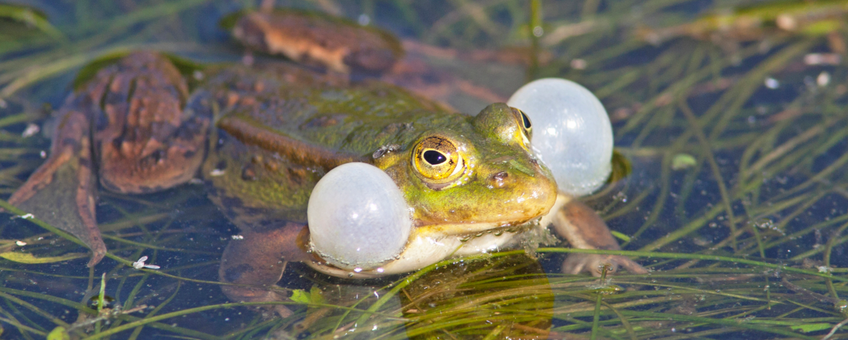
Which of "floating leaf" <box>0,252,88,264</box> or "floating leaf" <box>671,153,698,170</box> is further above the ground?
"floating leaf" <box>671,153,698,170</box>

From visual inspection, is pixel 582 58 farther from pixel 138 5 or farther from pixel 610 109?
pixel 138 5

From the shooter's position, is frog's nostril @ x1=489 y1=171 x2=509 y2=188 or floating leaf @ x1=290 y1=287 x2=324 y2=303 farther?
floating leaf @ x1=290 y1=287 x2=324 y2=303

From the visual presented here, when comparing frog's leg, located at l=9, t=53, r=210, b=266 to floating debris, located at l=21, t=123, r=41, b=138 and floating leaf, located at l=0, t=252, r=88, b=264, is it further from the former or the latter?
floating debris, located at l=21, t=123, r=41, b=138

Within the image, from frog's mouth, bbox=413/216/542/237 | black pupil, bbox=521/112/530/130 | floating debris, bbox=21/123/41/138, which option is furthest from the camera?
floating debris, bbox=21/123/41/138

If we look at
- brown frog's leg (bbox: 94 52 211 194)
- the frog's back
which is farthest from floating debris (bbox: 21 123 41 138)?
the frog's back

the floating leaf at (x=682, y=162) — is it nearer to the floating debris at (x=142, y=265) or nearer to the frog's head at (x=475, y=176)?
the frog's head at (x=475, y=176)

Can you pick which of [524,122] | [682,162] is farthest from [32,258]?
[682,162]

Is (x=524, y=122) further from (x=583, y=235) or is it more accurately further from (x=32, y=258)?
(x=32, y=258)
